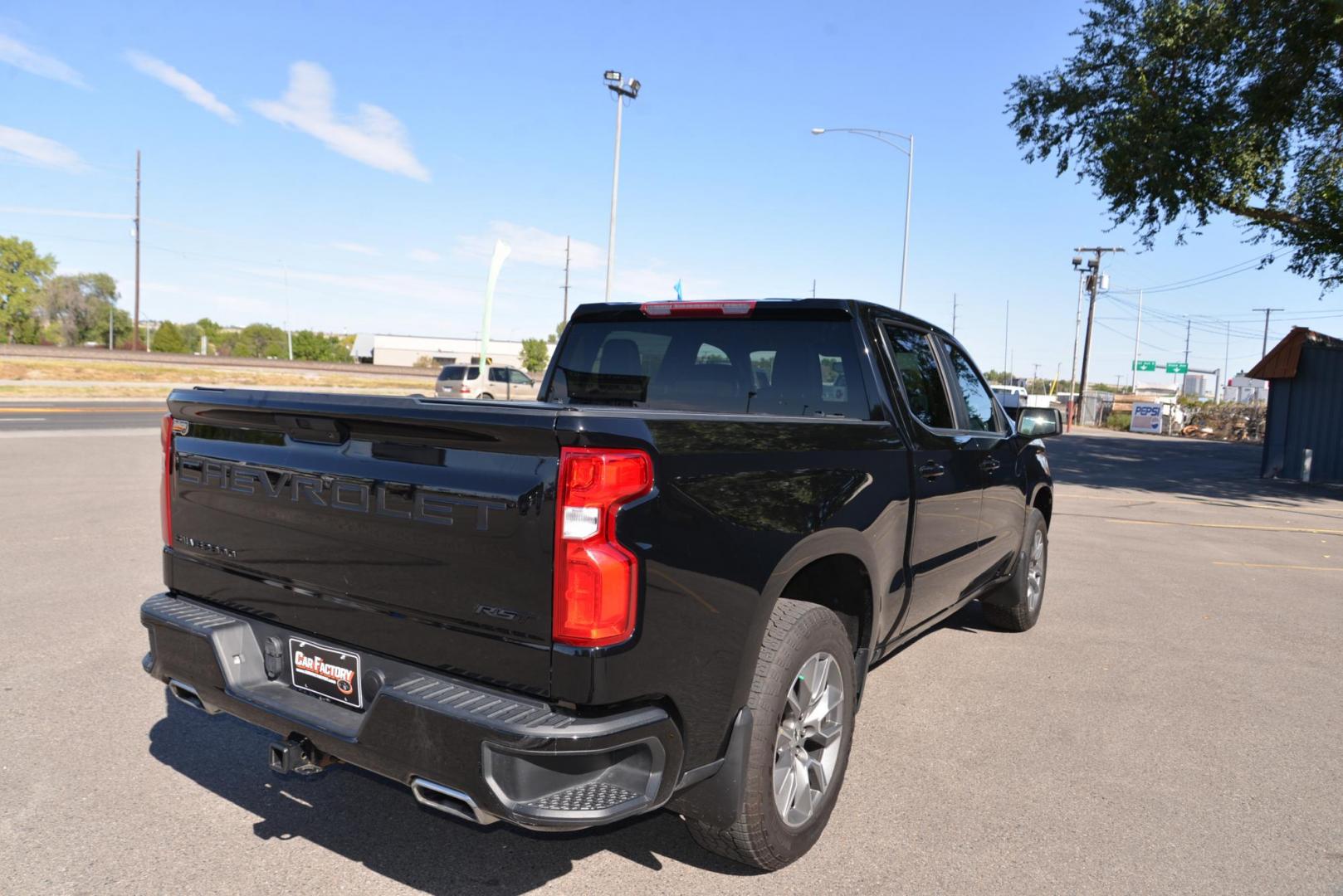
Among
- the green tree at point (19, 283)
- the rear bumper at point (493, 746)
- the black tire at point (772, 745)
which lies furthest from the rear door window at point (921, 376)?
the green tree at point (19, 283)

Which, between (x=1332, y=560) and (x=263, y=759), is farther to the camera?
(x=1332, y=560)

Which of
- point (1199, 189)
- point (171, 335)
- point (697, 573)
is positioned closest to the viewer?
point (697, 573)

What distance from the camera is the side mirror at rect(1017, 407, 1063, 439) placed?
536 cm

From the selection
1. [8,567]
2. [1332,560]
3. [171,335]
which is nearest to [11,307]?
[171,335]

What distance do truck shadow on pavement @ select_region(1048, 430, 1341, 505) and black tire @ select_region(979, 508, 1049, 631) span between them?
11.9 metres

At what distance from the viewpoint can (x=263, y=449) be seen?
2840 mm

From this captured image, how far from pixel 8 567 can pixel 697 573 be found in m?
6.43

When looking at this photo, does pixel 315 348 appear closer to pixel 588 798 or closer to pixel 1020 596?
pixel 1020 596

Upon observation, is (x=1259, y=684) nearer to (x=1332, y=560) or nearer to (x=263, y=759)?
(x=263, y=759)

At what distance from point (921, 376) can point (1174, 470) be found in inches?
834

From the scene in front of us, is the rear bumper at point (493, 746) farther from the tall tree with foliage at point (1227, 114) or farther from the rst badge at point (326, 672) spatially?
the tall tree with foliage at point (1227, 114)

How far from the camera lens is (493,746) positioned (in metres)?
2.18

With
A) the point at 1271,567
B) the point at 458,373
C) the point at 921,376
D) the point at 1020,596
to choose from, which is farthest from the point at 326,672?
the point at 458,373

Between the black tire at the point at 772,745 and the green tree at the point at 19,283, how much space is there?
100 metres
